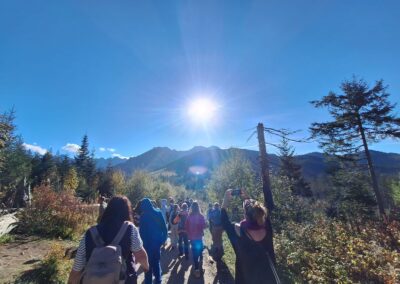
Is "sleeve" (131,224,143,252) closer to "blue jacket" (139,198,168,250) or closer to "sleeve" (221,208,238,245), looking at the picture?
"sleeve" (221,208,238,245)

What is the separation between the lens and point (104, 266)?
2693mm

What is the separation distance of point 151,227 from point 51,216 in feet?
28.3

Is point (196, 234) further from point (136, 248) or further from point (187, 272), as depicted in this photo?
point (136, 248)

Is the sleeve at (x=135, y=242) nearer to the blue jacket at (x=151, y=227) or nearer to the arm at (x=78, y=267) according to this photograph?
the arm at (x=78, y=267)

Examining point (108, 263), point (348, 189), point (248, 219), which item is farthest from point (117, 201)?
point (348, 189)

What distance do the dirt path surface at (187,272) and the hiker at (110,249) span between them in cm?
501

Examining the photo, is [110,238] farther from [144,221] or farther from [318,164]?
[318,164]

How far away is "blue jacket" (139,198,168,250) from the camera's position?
231 inches

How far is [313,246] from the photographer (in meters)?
8.66

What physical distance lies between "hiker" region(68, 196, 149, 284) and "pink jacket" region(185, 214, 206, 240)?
5.05m

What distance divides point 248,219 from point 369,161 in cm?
1842

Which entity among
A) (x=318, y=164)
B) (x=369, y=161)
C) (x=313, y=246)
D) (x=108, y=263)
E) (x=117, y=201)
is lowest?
(x=313, y=246)

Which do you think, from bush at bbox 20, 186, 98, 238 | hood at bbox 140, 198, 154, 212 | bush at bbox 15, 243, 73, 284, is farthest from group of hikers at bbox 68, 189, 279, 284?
bush at bbox 20, 186, 98, 238

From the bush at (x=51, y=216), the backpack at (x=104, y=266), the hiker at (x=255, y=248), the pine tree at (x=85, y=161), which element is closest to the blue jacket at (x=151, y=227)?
the hiker at (x=255, y=248)
